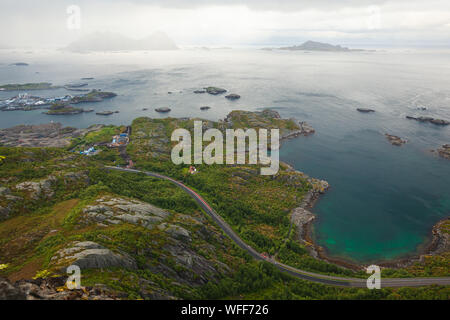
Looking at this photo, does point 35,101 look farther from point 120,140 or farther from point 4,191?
point 4,191

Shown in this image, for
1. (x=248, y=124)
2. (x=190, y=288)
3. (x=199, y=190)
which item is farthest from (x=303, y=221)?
(x=248, y=124)

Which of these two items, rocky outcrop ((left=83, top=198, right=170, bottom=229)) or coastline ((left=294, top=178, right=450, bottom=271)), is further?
coastline ((left=294, top=178, right=450, bottom=271))

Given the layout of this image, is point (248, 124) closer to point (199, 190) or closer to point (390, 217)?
point (199, 190)

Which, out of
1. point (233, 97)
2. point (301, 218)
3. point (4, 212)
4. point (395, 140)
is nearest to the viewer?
point (4, 212)

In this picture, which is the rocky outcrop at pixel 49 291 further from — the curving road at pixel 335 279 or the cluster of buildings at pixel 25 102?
the cluster of buildings at pixel 25 102

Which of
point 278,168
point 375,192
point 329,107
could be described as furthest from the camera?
point 329,107

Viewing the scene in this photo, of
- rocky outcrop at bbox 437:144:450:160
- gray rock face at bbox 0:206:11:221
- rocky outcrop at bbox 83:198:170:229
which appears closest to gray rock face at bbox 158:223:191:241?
rocky outcrop at bbox 83:198:170:229

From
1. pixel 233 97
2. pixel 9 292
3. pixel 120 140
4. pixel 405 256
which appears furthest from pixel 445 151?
pixel 120 140

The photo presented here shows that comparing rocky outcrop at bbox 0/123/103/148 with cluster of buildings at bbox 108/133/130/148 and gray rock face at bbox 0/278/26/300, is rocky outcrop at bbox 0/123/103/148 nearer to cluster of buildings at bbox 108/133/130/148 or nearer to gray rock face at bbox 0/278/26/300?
cluster of buildings at bbox 108/133/130/148
